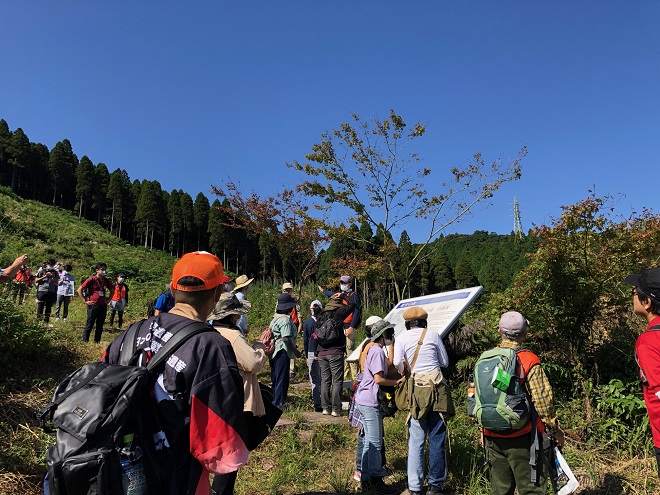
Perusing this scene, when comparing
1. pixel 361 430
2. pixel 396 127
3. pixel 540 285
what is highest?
pixel 396 127

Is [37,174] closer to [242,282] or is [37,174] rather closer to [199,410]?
[242,282]

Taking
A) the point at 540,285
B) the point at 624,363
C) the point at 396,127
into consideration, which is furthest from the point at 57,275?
the point at 624,363

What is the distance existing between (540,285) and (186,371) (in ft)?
16.8

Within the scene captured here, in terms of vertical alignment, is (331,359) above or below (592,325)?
below

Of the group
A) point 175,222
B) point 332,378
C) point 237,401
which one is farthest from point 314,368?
point 175,222

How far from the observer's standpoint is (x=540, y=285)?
5453 millimetres

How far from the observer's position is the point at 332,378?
236 inches

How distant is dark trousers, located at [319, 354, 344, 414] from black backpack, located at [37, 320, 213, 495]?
14.9 feet

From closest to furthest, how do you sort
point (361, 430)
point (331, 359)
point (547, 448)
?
1. point (547, 448)
2. point (361, 430)
3. point (331, 359)

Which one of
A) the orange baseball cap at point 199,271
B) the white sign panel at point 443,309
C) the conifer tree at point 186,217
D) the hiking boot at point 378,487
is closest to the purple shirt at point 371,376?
the hiking boot at point 378,487

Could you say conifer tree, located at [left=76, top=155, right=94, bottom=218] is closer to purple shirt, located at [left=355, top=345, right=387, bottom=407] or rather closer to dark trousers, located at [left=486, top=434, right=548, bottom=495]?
purple shirt, located at [left=355, top=345, right=387, bottom=407]

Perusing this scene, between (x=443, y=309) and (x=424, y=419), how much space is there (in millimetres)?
1914

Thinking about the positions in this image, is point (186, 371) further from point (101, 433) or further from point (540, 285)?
point (540, 285)

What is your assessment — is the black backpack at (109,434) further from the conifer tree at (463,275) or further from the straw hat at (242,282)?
the conifer tree at (463,275)
